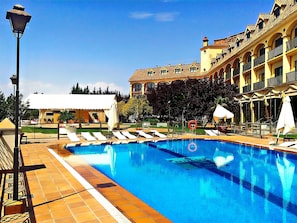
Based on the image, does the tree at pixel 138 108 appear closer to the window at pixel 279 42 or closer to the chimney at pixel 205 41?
the chimney at pixel 205 41

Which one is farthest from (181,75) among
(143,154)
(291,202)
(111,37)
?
(291,202)

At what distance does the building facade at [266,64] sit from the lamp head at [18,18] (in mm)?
18626

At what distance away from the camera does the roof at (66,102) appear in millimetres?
25812

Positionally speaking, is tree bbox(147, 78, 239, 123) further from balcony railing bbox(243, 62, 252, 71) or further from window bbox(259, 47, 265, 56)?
window bbox(259, 47, 265, 56)

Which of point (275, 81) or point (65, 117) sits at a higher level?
point (275, 81)

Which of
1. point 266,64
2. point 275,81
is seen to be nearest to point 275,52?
point 266,64

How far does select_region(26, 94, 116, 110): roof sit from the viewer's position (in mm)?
25812

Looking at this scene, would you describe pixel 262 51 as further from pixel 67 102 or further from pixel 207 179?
pixel 207 179

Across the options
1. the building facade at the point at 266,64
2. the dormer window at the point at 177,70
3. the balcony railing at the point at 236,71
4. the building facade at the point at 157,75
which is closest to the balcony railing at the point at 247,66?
the building facade at the point at 266,64

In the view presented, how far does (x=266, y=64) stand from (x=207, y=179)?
814 inches

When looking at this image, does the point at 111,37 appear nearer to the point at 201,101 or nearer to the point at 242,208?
the point at 201,101

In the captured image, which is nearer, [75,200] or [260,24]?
[75,200]

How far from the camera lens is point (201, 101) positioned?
24.9 m

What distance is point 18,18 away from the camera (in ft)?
13.9
